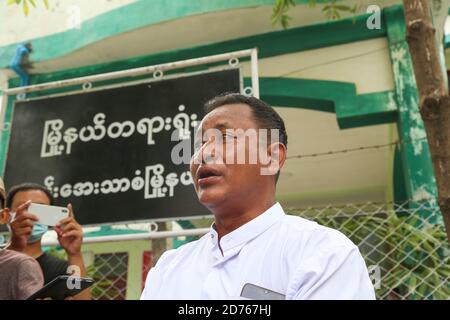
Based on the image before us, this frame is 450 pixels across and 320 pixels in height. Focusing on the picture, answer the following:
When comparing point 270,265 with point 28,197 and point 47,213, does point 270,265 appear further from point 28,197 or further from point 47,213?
point 28,197

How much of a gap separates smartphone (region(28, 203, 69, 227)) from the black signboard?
347mm

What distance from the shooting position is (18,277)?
222 centimetres

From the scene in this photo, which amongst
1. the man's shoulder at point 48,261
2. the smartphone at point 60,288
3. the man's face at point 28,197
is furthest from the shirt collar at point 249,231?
the man's face at point 28,197

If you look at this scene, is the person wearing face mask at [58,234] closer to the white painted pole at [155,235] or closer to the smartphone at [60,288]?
the white painted pole at [155,235]

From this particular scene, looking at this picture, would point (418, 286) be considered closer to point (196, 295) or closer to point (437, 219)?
point (437, 219)

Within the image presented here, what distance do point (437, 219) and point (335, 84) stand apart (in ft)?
5.02

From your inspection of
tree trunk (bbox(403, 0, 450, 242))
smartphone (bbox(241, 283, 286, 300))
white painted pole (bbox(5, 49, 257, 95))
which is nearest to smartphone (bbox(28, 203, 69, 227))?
white painted pole (bbox(5, 49, 257, 95))

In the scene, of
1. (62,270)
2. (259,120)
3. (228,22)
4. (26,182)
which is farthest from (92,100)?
(259,120)

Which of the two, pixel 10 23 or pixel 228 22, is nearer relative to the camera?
pixel 228 22

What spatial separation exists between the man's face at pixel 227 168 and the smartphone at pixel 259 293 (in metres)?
0.38

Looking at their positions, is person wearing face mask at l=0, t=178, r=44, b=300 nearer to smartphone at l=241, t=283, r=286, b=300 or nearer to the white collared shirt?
the white collared shirt

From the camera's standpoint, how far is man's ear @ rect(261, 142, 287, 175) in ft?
5.28

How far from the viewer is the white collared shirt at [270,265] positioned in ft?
3.65

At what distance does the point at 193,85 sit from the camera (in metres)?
3.13
